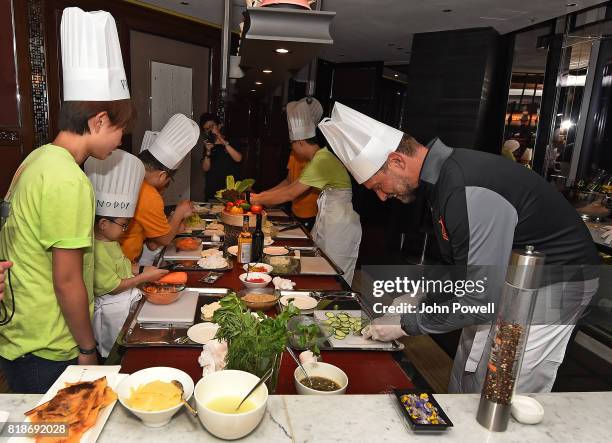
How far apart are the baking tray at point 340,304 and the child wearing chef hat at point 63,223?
31.9 inches

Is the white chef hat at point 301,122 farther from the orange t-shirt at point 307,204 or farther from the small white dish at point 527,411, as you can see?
the small white dish at point 527,411

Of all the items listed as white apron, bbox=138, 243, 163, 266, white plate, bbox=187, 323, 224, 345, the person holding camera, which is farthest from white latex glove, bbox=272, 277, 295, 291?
the person holding camera

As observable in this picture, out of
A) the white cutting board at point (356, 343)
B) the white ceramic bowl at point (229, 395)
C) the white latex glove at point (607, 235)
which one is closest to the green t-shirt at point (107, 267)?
the white cutting board at point (356, 343)

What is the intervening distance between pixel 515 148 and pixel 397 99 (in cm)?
373

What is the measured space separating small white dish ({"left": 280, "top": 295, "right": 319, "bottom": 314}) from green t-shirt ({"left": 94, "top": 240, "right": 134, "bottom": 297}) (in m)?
0.72

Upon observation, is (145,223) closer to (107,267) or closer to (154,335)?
(107,267)

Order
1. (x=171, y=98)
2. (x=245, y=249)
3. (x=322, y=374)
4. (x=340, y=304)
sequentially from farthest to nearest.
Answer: (x=171, y=98), (x=245, y=249), (x=340, y=304), (x=322, y=374)

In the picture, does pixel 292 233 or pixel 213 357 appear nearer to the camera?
pixel 213 357

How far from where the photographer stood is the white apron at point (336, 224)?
11.0 feet

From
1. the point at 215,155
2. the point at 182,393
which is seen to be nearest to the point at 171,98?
the point at 215,155

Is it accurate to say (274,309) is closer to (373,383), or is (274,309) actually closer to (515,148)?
(373,383)

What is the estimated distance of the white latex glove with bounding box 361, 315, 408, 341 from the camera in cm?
145

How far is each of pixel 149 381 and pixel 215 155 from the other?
13.1 feet

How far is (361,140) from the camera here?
66.8 inches
